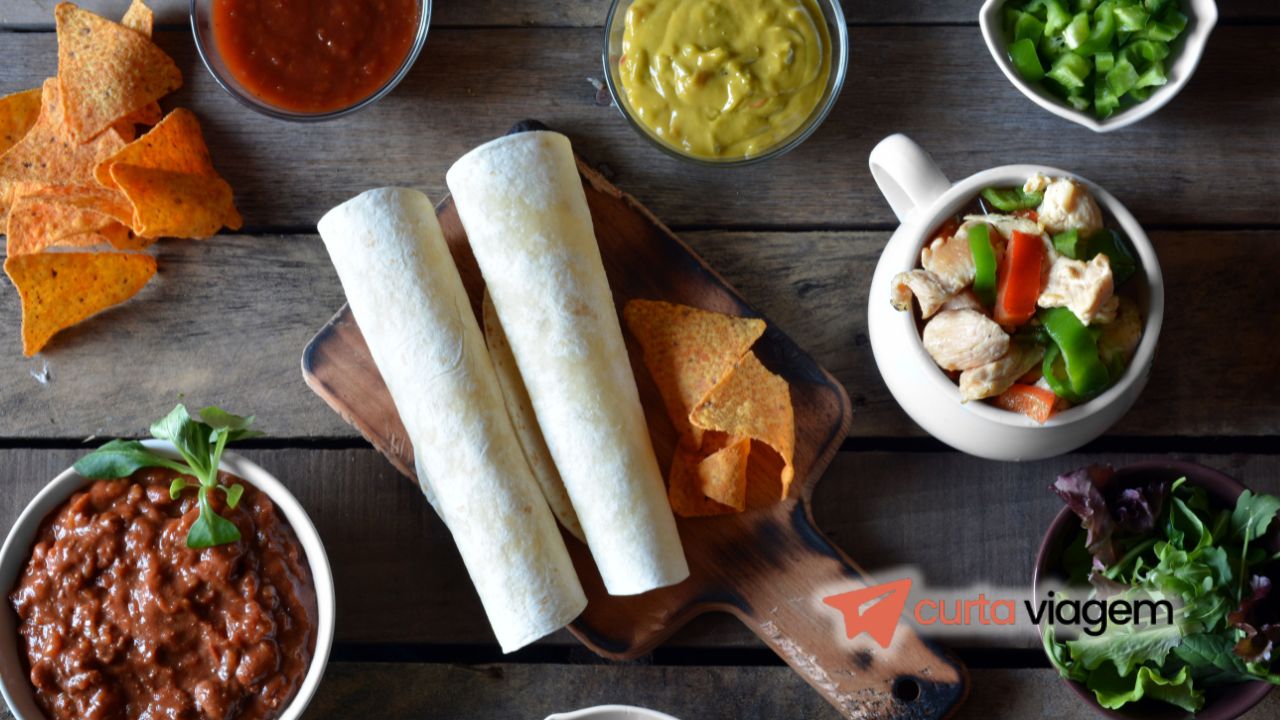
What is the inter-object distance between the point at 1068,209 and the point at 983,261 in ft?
0.52

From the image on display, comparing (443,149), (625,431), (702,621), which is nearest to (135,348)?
(443,149)

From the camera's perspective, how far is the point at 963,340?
171 centimetres

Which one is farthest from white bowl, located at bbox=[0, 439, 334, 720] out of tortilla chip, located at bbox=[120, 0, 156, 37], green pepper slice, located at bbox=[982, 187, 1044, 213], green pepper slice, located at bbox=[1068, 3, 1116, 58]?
green pepper slice, located at bbox=[1068, 3, 1116, 58]

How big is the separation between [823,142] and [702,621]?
0.92 m

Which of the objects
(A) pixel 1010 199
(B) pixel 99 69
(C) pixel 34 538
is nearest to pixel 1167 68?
(A) pixel 1010 199

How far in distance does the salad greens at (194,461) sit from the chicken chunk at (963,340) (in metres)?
1.14

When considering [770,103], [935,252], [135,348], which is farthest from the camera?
[135,348]

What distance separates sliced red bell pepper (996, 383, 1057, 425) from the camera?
1.77m

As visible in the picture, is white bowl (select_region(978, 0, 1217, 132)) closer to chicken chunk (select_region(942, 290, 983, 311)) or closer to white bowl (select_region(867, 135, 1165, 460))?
white bowl (select_region(867, 135, 1165, 460))

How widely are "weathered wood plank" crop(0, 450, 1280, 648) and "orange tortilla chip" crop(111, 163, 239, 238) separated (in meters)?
0.52

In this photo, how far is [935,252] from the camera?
5.88 feet

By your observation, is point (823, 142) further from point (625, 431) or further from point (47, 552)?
point (47, 552)

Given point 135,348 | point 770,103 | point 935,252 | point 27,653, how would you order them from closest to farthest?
point 935,252 → point 27,653 → point 770,103 → point 135,348

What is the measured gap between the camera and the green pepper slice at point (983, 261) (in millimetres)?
1724
